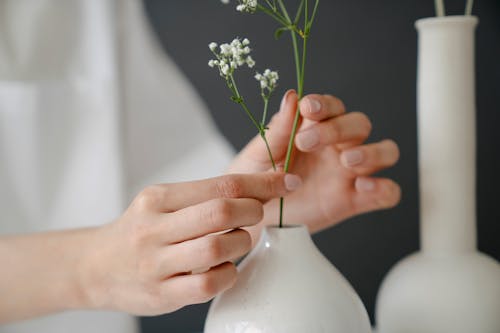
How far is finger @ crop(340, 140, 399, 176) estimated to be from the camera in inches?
35.0

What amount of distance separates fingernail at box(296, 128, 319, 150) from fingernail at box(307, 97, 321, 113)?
49 millimetres

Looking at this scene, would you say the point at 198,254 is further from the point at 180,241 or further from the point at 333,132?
the point at 333,132

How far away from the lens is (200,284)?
607 millimetres

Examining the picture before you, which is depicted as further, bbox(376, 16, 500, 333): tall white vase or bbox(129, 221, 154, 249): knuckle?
bbox(376, 16, 500, 333): tall white vase

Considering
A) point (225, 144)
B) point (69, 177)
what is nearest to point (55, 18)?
point (69, 177)

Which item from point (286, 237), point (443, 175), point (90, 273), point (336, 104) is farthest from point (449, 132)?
point (90, 273)

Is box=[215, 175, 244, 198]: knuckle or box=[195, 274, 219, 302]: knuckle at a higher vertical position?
box=[215, 175, 244, 198]: knuckle

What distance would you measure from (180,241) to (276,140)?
10.8 inches

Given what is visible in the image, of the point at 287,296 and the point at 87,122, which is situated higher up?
the point at 87,122

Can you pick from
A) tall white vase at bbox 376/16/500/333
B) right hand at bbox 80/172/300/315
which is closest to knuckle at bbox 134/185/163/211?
→ right hand at bbox 80/172/300/315

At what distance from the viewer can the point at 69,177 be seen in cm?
122

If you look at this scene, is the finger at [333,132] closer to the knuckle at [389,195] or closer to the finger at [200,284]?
the knuckle at [389,195]

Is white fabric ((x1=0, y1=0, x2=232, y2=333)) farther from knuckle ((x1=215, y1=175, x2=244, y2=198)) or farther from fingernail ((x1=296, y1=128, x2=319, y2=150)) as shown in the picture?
knuckle ((x1=215, y1=175, x2=244, y2=198))

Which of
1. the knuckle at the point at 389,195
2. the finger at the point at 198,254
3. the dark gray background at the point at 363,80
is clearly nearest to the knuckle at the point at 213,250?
the finger at the point at 198,254
